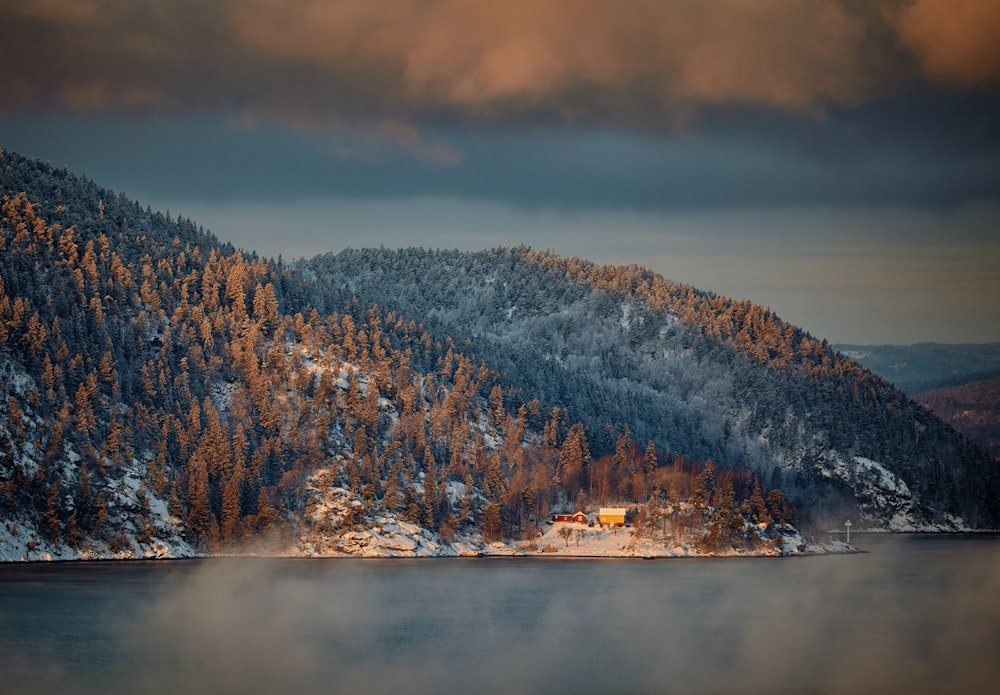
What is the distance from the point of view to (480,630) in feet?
381

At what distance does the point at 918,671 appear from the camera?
96250 mm

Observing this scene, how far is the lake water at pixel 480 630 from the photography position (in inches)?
3585

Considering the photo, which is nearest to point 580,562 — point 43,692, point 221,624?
point 221,624

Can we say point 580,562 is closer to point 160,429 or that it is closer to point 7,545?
point 160,429

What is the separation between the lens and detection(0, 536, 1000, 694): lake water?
91062 millimetres

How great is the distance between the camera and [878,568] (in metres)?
195

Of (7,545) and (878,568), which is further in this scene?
(878,568)

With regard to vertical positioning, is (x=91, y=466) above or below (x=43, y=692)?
above

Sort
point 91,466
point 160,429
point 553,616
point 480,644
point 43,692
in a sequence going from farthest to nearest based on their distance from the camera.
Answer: point 160,429
point 91,466
point 553,616
point 480,644
point 43,692

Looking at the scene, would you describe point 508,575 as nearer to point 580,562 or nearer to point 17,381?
point 580,562

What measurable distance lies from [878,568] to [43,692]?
136 meters

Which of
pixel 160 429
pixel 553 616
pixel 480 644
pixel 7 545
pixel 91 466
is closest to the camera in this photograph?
pixel 480 644

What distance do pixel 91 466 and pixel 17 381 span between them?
54.1ft

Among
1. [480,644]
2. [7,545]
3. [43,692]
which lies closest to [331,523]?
[7,545]
